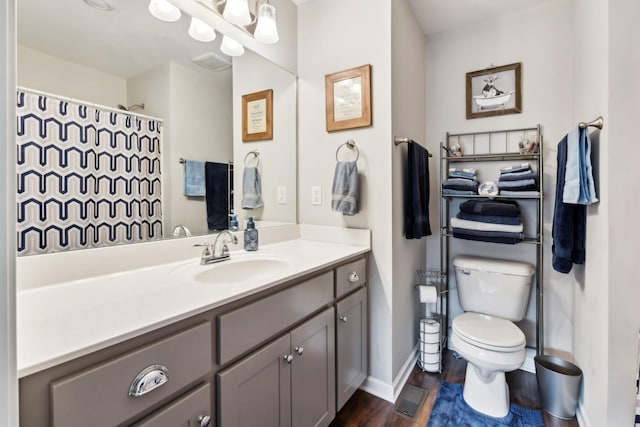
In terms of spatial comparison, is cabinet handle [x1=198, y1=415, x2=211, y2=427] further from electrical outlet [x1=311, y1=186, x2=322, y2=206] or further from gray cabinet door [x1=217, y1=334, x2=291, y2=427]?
electrical outlet [x1=311, y1=186, x2=322, y2=206]

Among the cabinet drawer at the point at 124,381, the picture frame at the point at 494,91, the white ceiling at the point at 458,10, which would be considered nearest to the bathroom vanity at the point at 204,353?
the cabinet drawer at the point at 124,381

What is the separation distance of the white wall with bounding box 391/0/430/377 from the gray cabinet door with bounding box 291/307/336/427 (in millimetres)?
519

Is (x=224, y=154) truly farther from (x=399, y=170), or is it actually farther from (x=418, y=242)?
(x=418, y=242)

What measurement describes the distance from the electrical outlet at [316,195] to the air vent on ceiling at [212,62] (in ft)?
2.81

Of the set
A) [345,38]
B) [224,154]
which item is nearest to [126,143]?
[224,154]

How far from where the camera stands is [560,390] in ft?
5.08

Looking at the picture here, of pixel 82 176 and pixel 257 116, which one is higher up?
pixel 257 116

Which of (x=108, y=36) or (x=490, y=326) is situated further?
(x=490, y=326)

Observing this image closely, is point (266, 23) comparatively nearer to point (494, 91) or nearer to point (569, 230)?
point (494, 91)

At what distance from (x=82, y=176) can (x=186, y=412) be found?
87 centimetres

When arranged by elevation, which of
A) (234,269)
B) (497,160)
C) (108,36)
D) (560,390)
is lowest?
(560,390)

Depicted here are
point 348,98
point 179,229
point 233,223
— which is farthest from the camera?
point 348,98

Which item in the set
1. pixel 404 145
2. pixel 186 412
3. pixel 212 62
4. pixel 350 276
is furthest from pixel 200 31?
pixel 186 412

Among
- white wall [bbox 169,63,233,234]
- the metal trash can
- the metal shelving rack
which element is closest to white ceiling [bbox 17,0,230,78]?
white wall [bbox 169,63,233,234]
